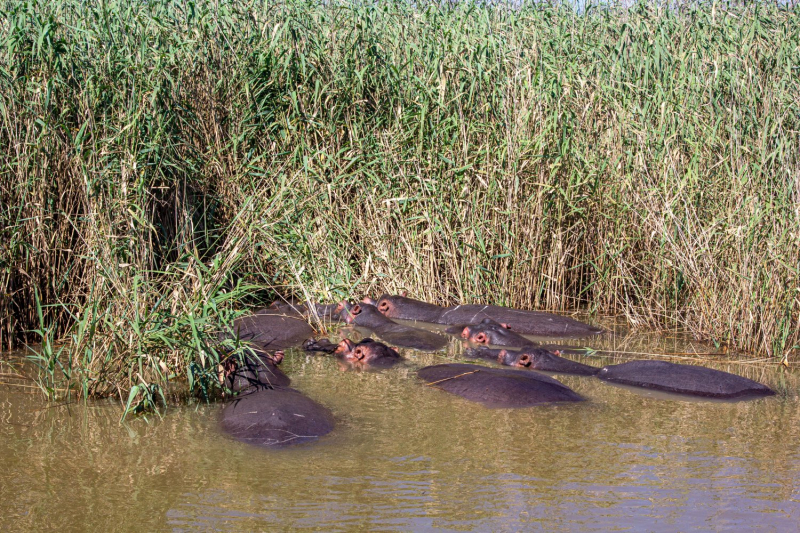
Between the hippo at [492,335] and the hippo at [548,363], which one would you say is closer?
the hippo at [548,363]

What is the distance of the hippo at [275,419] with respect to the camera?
4.79 meters

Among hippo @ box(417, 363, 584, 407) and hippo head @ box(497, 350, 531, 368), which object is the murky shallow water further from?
hippo head @ box(497, 350, 531, 368)

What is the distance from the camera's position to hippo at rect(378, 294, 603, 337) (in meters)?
7.72

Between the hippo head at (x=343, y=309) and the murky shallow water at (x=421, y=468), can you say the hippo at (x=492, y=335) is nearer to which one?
the hippo head at (x=343, y=309)

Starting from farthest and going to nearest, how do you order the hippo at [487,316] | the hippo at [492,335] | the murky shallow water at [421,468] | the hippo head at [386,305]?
1. the hippo head at [386,305]
2. the hippo at [487,316]
3. the hippo at [492,335]
4. the murky shallow water at [421,468]

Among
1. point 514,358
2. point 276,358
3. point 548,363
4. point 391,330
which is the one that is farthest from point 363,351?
point 548,363

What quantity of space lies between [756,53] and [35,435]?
24.0ft

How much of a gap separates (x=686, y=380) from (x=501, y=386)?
1.27 meters

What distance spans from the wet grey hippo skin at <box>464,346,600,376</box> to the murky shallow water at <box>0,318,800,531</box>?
587 mm

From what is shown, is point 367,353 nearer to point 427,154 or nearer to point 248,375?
point 248,375

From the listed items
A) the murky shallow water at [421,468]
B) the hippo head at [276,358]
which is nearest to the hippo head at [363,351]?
the hippo head at [276,358]

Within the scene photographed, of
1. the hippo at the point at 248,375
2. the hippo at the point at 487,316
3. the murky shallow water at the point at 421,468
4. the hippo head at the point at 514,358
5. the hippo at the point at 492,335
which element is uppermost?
the hippo at the point at 487,316

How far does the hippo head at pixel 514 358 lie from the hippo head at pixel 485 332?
0.45m

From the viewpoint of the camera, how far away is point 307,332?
301 inches
